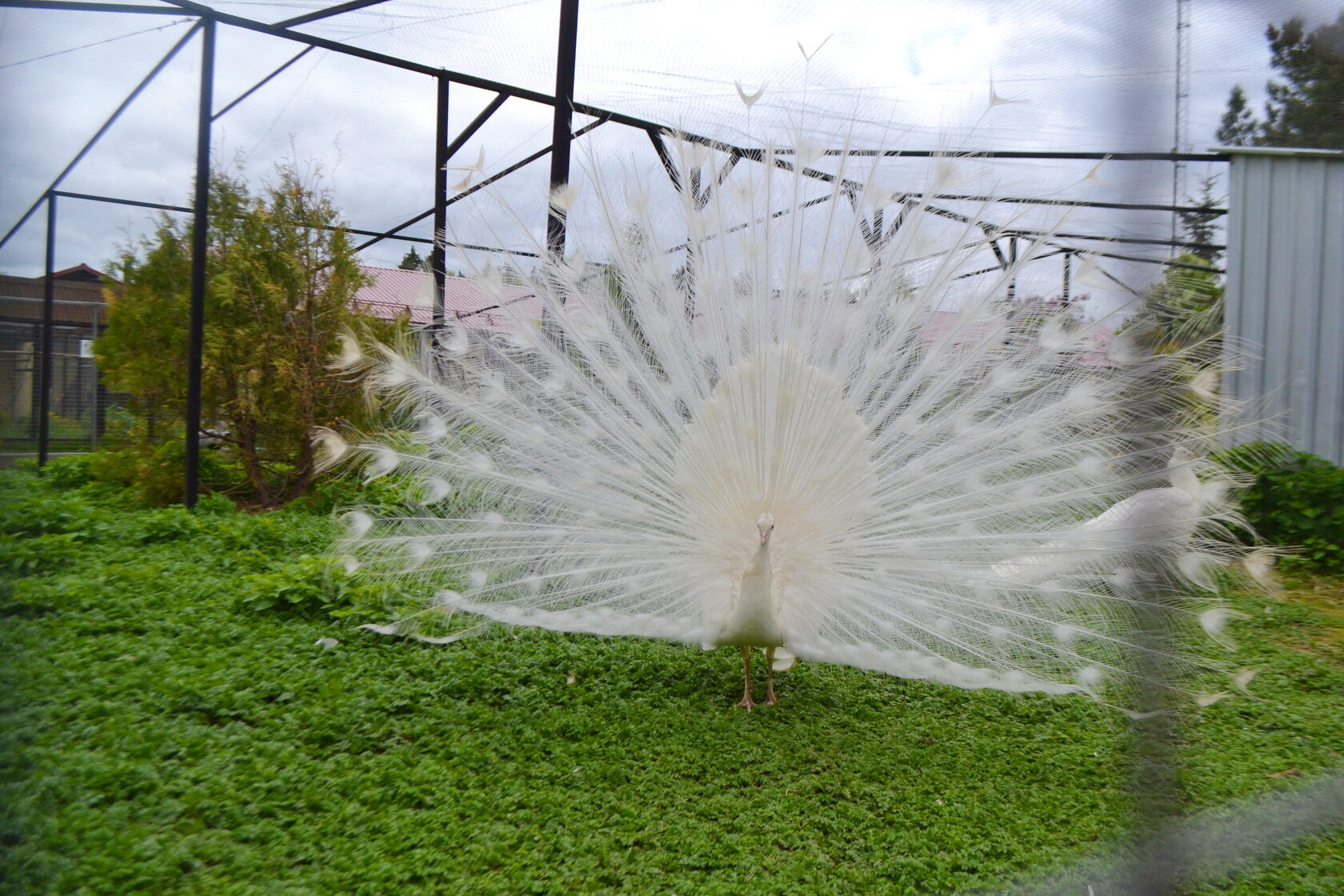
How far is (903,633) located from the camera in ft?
9.32

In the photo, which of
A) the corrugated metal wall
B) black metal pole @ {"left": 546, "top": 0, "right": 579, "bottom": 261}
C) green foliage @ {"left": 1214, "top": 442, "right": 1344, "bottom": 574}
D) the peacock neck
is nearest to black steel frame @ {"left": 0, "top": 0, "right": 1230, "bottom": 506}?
black metal pole @ {"left": 546, "top": 0, "right": 579, "bottom": 261}

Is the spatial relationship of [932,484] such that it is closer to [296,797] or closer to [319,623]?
[296,797]

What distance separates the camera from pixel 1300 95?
1358mm

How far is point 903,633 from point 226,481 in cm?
582

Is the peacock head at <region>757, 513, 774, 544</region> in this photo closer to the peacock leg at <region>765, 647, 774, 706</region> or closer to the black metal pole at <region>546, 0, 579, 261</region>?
the peacock leg at <region>765, 647, 774, 706</region>

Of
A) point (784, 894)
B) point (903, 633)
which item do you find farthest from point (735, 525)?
point (784, 894)

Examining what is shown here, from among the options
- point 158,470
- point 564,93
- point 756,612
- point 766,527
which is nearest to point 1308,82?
point 766,527

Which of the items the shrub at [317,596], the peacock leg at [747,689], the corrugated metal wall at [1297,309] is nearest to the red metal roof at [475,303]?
the shrub at [317,596]

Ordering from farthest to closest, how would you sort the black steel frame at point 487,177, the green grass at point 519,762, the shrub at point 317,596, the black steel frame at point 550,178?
the shrub at point 317,596
the black steel frame at point 487,177
the green grass at point 519,762
the black steel frame at point 550,178

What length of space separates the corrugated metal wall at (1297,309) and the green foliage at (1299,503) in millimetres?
100

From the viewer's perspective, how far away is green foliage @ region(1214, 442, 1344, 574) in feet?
15.4

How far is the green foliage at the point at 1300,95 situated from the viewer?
4.24ft

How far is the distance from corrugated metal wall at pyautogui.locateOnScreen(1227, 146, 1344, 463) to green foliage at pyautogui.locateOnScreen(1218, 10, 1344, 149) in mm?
3586

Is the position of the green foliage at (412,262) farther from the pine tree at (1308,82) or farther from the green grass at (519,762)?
the pine tree at (1308,82)
